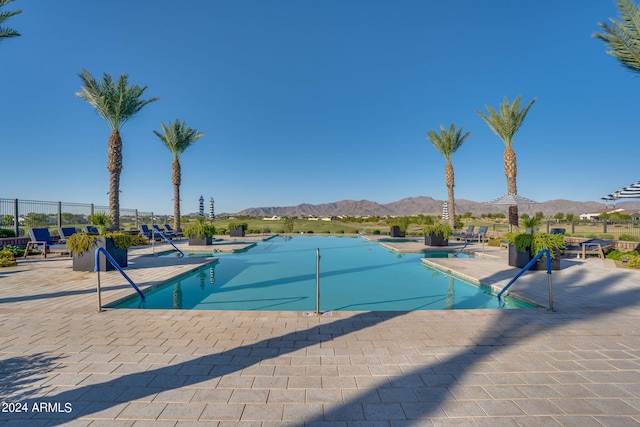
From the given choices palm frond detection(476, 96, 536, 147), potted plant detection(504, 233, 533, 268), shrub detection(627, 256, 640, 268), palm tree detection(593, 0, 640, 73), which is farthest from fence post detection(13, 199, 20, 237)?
palm frond detection(476, 96, 536, 147)

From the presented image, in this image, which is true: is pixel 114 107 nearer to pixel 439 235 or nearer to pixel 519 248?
pixel 439 235

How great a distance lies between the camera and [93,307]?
196 inches

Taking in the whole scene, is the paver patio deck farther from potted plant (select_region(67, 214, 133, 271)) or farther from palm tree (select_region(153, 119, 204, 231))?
palm tree (select_region(153, 119, 204, 231))

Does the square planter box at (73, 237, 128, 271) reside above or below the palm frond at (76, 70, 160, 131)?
below

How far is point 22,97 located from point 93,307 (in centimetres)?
1930

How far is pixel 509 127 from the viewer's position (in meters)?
18.6

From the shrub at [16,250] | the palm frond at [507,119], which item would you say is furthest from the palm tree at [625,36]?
the shrub at [16,250]

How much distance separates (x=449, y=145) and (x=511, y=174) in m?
6.46

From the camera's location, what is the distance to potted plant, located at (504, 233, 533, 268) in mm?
8430

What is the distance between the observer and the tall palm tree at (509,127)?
1831cm

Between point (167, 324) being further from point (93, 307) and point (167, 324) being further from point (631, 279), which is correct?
point (631, 279)

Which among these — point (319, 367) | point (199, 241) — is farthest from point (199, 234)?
point (319, 367)

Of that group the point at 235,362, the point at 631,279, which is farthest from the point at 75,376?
the point at 631,279

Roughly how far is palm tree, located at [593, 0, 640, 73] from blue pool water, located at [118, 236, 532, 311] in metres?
9.17
